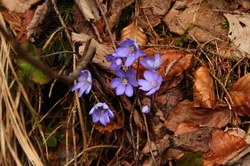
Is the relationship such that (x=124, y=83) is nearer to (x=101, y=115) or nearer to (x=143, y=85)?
(x=143, y=85)

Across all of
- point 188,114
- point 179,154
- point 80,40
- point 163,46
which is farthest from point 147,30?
point 179,154

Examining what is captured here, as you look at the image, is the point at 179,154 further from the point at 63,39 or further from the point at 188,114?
the point at 63,39

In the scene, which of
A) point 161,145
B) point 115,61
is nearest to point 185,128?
point 161,145

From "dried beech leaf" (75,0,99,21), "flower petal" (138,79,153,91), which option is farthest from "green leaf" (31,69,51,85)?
"flower petal" (138,79,153,91)

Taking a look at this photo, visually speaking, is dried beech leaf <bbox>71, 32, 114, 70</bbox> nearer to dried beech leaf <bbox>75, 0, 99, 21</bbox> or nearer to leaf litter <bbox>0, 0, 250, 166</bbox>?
leaf litter <bbox>0, 0, 250, 166</bbox>

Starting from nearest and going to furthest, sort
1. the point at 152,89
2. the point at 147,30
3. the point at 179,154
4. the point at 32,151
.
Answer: the point at 152,89
the point at 179,154
the point at 32,151
the point at 147,30

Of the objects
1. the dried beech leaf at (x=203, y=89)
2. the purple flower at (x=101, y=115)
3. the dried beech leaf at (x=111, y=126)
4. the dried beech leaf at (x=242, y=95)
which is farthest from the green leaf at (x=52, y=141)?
the dried beech leaf at (x=242, y=95)

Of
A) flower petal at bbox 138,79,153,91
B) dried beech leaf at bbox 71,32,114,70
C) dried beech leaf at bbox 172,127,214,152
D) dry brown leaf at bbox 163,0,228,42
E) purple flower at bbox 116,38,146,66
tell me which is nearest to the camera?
purple flower at bbox 116,38,146,66
